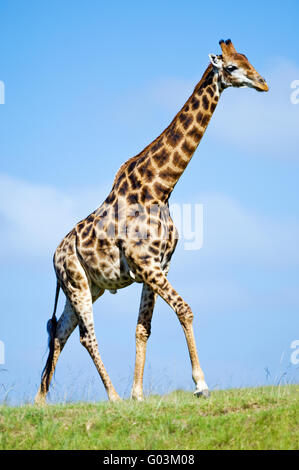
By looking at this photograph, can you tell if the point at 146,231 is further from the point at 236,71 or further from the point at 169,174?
the point at 236,71

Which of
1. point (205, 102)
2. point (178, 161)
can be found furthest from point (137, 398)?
point (205, 102)

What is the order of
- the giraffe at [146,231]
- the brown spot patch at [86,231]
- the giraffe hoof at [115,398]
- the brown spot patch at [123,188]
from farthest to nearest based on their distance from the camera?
the brown spot patch at [86,231], the brown spot patch at [123,188], the giraffe hoof at [115,398], the giraffe at [146,231]

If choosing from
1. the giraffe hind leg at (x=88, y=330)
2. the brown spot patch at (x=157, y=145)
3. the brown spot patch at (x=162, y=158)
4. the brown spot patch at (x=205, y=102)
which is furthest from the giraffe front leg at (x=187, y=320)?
the brown spot patch at (x=205, y=102)

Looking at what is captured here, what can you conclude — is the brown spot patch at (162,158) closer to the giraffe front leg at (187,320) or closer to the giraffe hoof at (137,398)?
the giraffe front leg at (187,320)

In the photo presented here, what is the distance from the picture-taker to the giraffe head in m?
11.1

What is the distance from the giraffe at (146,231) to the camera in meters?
10.8

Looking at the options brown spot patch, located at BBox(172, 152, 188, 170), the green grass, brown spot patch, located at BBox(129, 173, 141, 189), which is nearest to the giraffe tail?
the green grass

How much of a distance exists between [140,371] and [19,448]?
10.4ft

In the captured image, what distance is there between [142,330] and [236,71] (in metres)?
4.83

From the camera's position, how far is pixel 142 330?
1130 centimetres

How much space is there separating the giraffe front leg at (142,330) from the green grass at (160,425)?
123 cm

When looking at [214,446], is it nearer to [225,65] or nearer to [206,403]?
[206,403]
